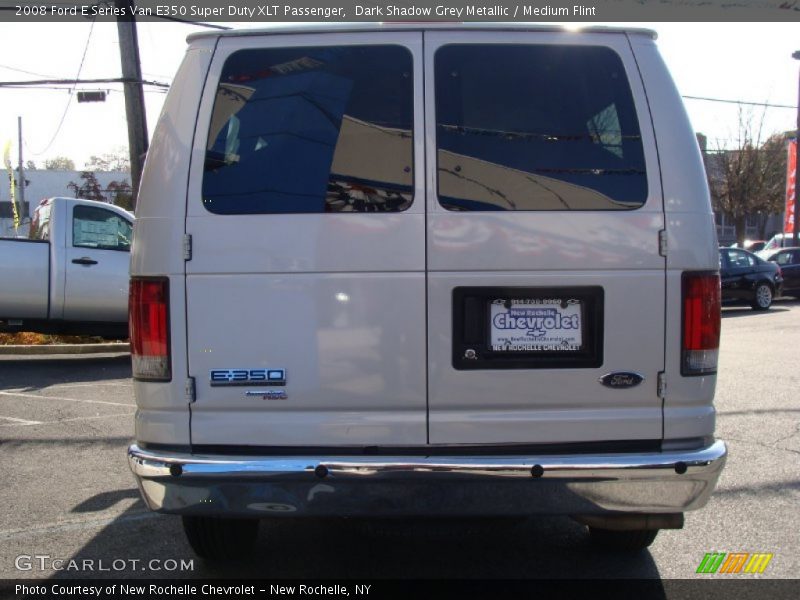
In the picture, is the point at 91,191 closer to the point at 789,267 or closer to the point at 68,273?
the point at 789,267

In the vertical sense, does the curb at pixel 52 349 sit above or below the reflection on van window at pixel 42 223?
below

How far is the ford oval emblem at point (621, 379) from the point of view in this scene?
3.20m

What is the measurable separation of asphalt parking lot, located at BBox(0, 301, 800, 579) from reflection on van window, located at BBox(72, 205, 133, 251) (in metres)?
4.17

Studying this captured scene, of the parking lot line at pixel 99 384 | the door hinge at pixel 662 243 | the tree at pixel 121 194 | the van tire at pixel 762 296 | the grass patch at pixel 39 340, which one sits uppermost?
the tree at pixel 121 194

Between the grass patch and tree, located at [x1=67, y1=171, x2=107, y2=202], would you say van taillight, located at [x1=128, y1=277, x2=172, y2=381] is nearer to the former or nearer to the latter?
the grass patch

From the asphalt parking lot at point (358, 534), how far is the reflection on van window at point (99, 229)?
417cm

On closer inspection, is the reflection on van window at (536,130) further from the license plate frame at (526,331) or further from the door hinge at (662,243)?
the license plate frame at (526,331)

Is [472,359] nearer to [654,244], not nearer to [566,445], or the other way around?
[566,445]

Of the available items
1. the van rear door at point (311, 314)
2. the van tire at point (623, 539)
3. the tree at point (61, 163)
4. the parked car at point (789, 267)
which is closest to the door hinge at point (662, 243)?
the van rear door at point (311, 314)

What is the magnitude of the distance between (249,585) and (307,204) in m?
1.84

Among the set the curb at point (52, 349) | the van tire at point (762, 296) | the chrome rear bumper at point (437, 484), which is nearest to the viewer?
the chrome rear bumper at point (437, 484)

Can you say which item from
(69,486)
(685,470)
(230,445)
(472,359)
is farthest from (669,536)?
(69,486)

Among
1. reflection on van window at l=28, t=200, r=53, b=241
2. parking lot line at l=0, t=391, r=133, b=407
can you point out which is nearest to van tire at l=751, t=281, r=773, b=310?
reflection on van window at l=28, t=200, r=53, b=241

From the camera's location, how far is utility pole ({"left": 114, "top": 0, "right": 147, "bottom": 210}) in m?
14.8
